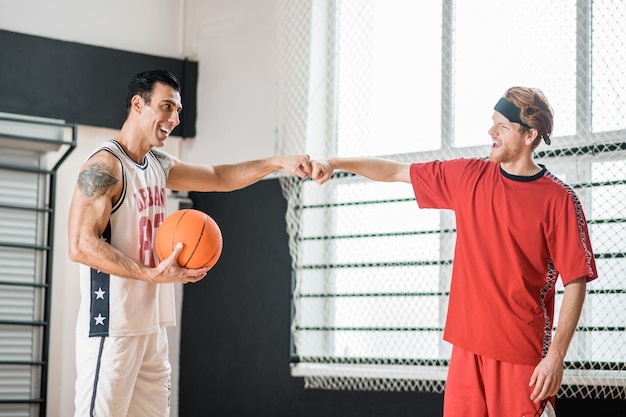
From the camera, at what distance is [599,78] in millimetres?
4812

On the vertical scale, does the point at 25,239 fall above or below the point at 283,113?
below

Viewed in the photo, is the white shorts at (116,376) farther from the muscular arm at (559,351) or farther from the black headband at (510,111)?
the black headband at (510,111)

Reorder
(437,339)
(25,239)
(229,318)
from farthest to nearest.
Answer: (229,318)
(25,239)
(437,339)

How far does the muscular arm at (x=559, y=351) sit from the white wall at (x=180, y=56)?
3.08m

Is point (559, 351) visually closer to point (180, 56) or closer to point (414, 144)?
point (414, 144)

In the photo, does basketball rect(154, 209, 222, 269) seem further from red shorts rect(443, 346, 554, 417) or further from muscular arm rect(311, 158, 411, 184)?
red shorts rect(443, 346, 554, 417)

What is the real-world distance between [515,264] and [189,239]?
1365 mm

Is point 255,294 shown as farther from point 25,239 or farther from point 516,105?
point 516,105

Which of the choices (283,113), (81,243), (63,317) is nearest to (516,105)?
(81,243)

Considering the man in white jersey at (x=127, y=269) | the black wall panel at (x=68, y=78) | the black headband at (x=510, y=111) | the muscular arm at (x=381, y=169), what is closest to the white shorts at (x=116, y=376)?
the man in white jersey at (x=127, y=269)

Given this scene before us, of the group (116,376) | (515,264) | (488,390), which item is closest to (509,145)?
(515,264)

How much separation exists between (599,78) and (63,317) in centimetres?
381

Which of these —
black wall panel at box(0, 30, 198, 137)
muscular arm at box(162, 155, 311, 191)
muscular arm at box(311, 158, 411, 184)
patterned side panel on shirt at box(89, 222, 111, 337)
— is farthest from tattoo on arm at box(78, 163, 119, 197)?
black wall panel at box(0, 30, 198, 137)

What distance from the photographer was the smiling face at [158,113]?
13.4 ft
